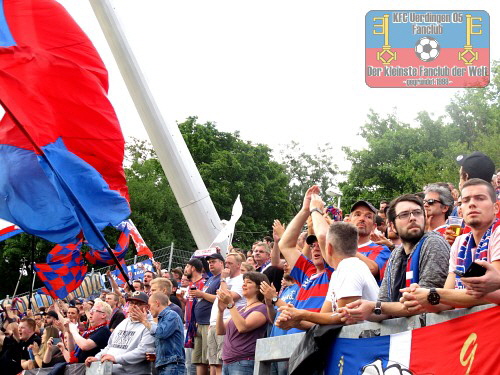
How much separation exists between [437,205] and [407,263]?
1554 mm

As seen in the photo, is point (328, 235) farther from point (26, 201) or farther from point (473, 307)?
point (26, 201)

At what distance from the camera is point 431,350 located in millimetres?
5625

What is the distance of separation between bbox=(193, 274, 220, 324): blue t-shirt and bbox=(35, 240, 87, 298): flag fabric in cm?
613

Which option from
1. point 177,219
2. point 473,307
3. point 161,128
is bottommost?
point 177,219

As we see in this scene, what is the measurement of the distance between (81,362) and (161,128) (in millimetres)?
10776

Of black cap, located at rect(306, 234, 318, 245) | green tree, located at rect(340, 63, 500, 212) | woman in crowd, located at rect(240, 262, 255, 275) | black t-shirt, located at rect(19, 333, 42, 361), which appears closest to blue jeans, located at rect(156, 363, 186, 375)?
woman in crowd, located at rect(240, 262, 255, 275)

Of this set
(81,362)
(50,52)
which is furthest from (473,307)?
(50,52)

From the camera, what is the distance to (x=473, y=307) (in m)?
5.27

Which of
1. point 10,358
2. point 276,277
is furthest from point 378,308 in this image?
point 10,358

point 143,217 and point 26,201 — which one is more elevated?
point 26,201

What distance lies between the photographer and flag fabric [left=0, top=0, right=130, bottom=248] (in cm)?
1411

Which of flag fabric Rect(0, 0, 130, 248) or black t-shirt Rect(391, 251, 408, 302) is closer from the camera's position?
black t-shirt Rect(391, 251, 408, 302)

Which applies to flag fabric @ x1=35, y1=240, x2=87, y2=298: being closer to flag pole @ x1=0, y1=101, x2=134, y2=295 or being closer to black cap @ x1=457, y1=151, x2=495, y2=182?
flag pole @ x1=0, y1=101, x2=134, y2=295

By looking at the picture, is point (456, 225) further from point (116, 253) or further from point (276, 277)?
point (116, 253)
